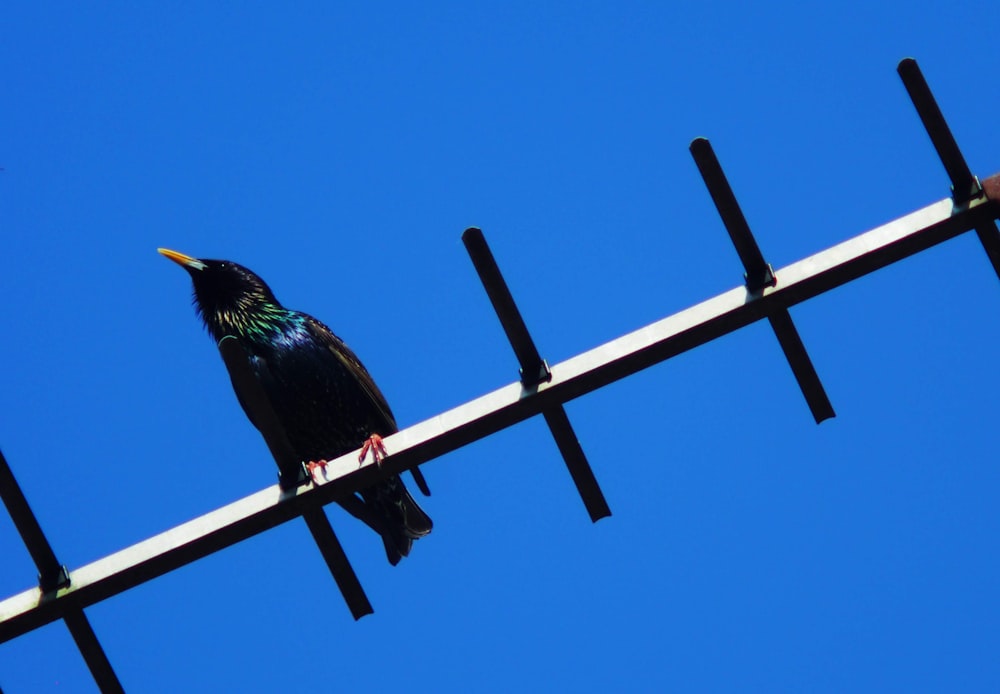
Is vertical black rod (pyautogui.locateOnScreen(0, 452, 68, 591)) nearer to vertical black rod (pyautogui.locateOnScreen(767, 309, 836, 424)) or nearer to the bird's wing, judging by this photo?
vertical black rod (pyautogui.locateOnScreen(767, 309, 836, 424))

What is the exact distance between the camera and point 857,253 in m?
2.61

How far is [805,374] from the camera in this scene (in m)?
2.78

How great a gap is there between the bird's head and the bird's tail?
1.18 meters

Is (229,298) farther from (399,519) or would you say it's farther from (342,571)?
(342,571)

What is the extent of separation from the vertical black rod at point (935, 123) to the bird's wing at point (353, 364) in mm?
2930

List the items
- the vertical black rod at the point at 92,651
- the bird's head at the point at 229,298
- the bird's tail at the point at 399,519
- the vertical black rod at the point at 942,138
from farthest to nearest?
the bird's head at the point at 229,298, the bird's tail at the point at 399,519, the vertical black rod at the point at 92,651, the vertical black rod at the point at 942,138

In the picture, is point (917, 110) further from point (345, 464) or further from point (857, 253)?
point (345, 464)

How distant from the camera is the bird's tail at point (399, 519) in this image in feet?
14.9

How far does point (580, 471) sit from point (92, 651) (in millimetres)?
1232

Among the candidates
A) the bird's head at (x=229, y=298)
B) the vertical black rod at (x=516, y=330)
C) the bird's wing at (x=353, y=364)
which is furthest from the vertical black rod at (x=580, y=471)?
the bird's head at (x=229, y=298)

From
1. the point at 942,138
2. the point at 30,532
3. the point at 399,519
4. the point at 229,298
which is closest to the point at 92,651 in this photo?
the point at 30,532

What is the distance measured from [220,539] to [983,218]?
182 cm

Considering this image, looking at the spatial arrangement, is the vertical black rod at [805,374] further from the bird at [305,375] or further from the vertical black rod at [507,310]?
the bird at [305,375]

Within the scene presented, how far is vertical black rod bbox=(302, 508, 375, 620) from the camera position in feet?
Answer: 9.59
